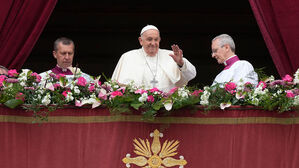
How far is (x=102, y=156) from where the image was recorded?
550 centimetres

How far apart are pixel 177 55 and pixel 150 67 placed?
2.40 ft

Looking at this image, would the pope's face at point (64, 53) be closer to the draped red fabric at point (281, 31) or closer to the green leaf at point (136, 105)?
the green leaf at point (136, 105)

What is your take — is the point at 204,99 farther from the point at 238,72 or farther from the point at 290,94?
the point at 238,72

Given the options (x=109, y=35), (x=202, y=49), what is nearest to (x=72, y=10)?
(x=109, y=35)

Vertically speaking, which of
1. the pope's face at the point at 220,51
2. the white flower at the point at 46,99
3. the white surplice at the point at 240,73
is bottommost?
the white flower at the point at 46,99

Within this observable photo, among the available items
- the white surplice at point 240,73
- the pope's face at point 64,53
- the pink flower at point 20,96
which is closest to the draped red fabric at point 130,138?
the pink flower at point 20,96

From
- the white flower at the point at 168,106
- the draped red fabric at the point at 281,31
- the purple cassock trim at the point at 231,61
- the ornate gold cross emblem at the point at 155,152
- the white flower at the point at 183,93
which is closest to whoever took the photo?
the white flower at the point at 168,106

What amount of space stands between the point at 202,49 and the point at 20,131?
4.74 meters

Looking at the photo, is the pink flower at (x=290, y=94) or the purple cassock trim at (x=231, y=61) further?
the purple cassock trim at (x=231, y=61)

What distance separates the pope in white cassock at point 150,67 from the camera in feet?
21.7

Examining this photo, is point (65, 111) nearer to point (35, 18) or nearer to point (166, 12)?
point (35, 18)

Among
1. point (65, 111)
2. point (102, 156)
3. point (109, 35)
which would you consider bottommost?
point (102, 156)

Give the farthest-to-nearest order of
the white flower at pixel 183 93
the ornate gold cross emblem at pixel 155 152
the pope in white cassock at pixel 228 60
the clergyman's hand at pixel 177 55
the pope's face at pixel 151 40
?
the pope's face at pixel 151 40 → the pope in white cassock at pixel 228 60 → the clergyman's hand at pixel 177 55 → the ornate gold cross emblem at pixel 155 152 → the white flower at pixel 183 93

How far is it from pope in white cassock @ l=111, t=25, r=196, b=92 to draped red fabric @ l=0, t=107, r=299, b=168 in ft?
3.48
